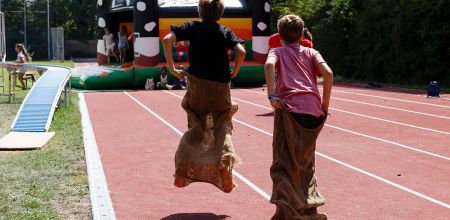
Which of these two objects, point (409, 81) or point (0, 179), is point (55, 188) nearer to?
point (0, 179)

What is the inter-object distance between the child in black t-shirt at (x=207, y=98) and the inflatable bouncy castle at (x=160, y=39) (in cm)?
1673

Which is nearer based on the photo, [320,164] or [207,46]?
[207,46]

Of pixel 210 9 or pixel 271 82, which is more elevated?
pixel 210 9

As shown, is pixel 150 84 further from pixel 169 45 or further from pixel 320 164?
pixel 169 45

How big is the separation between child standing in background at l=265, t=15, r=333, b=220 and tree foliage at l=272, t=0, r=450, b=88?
2057 centimetres

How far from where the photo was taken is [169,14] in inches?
925

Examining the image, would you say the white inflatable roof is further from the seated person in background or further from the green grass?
the green grass

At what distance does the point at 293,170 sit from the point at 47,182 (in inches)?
127

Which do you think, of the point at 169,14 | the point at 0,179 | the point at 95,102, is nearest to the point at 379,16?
the point at 169,14

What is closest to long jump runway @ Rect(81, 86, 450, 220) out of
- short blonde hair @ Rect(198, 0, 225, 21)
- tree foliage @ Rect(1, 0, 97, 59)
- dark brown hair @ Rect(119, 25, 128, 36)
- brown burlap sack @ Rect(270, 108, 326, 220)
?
brown burlap sack @ Rect(270, 108, 326, 220)

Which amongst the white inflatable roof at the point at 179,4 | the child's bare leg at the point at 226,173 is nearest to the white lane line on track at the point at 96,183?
the child's bare leg at the point at 226,173

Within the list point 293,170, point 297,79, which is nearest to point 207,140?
point 293,170

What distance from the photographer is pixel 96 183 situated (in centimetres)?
764

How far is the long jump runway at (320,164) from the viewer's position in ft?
22.1
